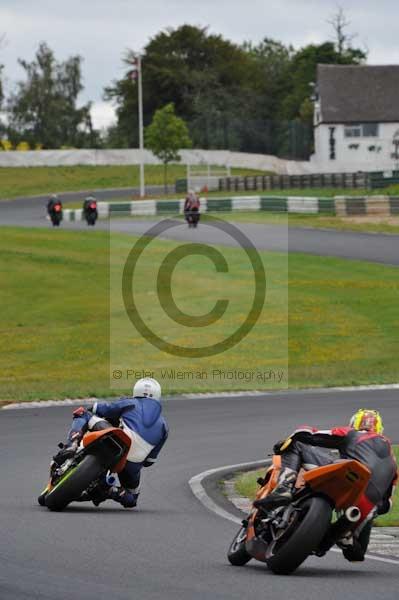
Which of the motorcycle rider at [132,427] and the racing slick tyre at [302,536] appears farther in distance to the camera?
the motorcycle rider at [132,427]

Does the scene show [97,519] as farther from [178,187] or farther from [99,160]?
[99,160]

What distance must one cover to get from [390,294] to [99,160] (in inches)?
2424

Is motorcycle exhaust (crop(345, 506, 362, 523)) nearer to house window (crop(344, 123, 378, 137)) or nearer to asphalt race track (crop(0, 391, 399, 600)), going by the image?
asphalt race track (crop(0, 391, 399, 600))

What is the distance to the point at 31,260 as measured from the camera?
135ft

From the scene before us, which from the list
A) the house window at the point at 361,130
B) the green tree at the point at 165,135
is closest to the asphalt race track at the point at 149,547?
the green tree at the point at 165,135

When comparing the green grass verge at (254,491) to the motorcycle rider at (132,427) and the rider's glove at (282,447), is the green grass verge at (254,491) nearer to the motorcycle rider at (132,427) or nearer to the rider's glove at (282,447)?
the motorcycle rider at (132,427)

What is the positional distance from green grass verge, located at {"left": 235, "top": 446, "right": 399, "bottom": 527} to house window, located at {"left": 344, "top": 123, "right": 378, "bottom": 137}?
251ft

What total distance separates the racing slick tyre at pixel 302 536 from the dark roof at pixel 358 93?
274 ft

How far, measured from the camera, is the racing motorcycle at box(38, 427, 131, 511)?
1031 cm

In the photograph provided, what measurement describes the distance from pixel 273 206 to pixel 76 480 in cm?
4624

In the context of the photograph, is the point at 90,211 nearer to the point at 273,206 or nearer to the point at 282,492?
the point at 273,206

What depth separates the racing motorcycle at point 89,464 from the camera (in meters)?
10.3

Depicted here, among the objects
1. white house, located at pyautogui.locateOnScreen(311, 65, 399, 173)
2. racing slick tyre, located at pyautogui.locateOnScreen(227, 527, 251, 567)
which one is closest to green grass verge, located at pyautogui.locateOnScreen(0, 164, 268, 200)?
white house, located at pyautogui.locateOnScreen(311, 65, 399, 173)

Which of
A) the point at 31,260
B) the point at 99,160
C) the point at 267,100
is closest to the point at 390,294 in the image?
the point at 31,260
